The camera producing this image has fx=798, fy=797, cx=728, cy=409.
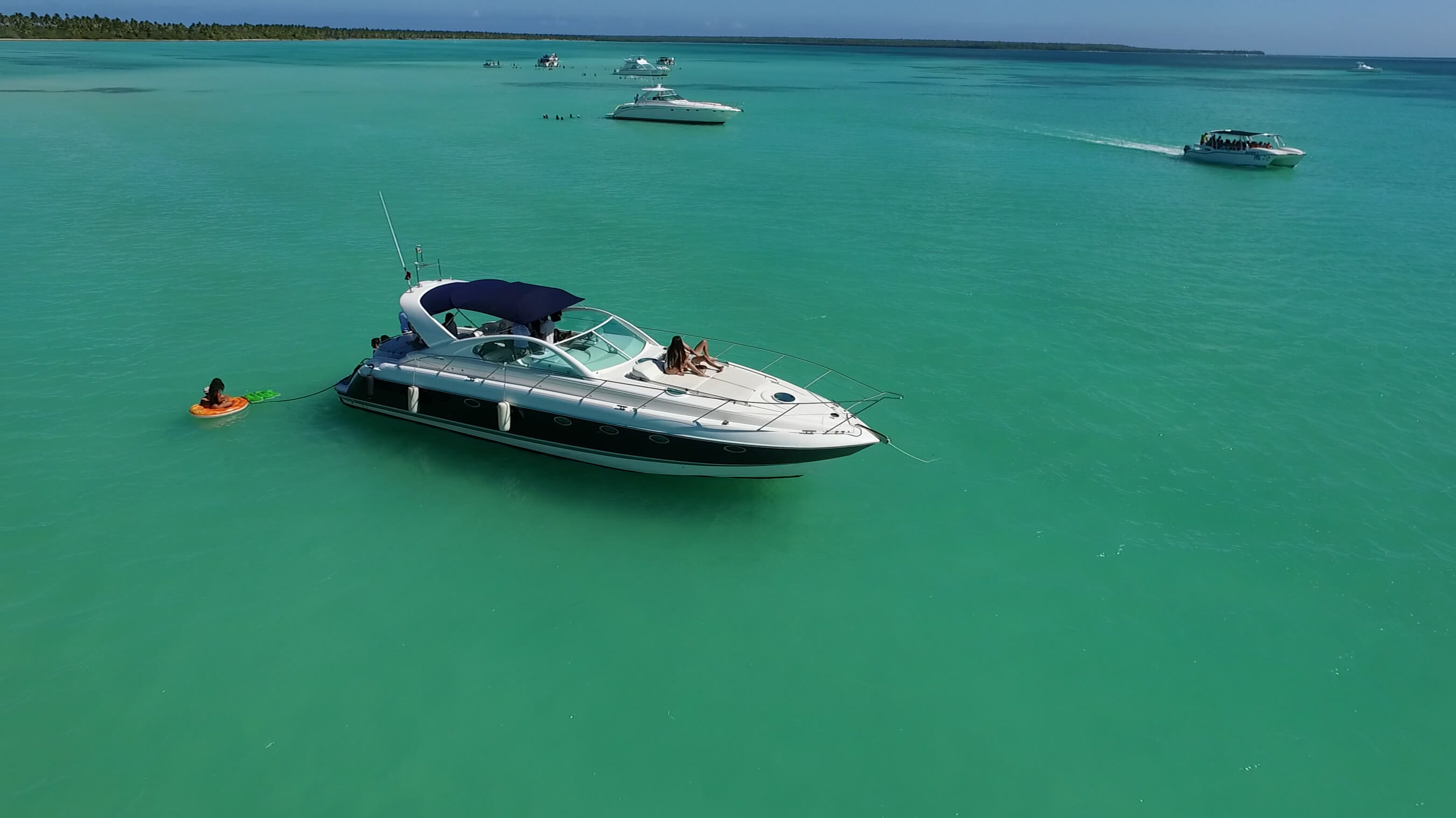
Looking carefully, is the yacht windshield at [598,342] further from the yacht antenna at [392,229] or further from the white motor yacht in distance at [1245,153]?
the white motor yacht in distance at [1245,153]

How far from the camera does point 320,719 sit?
10359 mm

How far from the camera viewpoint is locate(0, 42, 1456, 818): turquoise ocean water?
9977 mm

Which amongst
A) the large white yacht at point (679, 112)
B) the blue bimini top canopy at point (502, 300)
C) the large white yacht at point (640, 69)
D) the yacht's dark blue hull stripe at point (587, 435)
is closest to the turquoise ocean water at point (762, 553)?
the yacht's dark blue hull stripe at point (587, 435)

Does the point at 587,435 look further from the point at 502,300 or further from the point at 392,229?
the point at 392,229

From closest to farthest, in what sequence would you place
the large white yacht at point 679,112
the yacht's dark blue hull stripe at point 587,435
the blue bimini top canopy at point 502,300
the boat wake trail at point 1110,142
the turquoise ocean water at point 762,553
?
1. the turquoise ocean water at point 762,553
2. the yacht's dark blue hull stripe at point 587,435
3. the blue bimini top canopy at point 502,300
4. the boat wake trail at point 1110,142
5. the large white yacht at point 679,112

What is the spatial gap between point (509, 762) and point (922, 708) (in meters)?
5.44

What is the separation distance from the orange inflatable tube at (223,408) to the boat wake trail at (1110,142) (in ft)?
202

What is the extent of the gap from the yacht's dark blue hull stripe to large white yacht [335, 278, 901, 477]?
0.02 meters

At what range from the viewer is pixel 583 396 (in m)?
14.9

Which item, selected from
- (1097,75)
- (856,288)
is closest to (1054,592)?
(856,288)

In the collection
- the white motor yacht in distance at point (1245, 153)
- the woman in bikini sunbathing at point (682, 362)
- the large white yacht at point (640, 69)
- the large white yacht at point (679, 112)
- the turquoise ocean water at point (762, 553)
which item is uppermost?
the large white yacht at point (640, 69)

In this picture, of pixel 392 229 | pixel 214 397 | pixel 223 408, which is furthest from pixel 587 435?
pixel 392 229

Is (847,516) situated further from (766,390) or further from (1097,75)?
(1097,75)

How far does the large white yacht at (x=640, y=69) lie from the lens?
11625 centimetres
